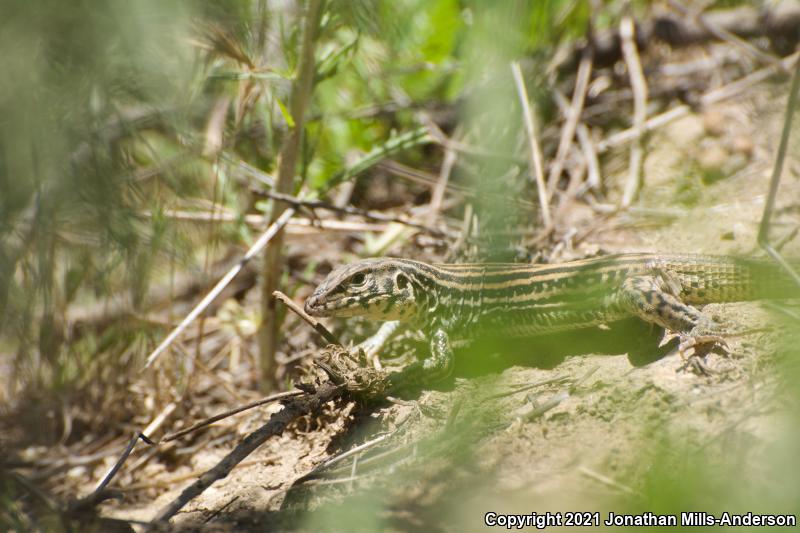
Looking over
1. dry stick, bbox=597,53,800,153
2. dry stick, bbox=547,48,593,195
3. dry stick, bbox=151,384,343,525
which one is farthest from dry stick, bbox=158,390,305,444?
dry stick, bbox=597,53,800,153

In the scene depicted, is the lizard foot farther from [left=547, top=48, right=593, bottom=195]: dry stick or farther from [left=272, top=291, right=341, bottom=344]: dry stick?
[left=547, top=48, right=593, bottom=195]: dry stick

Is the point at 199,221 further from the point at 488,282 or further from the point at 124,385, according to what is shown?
the point at 488,282

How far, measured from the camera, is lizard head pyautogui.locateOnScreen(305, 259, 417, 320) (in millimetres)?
3836

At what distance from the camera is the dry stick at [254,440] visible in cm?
284

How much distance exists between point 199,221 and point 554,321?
99.5 inches

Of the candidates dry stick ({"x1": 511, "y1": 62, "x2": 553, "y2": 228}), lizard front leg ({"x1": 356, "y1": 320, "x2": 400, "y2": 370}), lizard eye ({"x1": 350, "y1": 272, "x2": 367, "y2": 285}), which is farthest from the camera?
dry stick ({"x1": 511, "y1": 62, "x2": 553, "y2": 228})

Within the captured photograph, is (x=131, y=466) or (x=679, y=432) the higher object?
(x=679, y=432)

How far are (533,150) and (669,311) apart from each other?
2238 millimetres

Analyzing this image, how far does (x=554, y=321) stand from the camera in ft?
12.9

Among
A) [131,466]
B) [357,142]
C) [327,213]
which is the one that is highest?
[357,142]

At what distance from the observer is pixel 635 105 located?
6086 mm

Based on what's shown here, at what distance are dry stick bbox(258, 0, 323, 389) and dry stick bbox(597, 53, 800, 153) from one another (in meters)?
2.95

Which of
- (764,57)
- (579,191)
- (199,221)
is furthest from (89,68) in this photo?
(764,57)

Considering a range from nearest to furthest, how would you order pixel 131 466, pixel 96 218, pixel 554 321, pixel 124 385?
pixel 96 218, pixel 554 321, pixel 131 466, pixel 124 385
